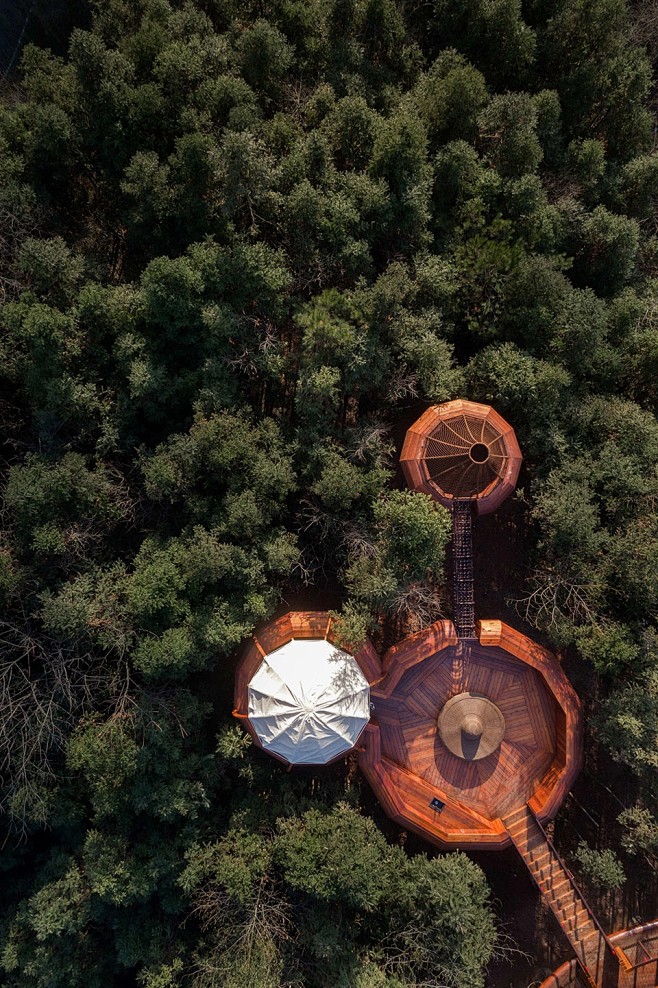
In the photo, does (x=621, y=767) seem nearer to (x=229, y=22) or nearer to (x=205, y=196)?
(x=205, y=196)

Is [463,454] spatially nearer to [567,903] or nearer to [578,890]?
[578,890]

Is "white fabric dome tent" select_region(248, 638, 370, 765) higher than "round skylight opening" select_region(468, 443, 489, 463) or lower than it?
lower

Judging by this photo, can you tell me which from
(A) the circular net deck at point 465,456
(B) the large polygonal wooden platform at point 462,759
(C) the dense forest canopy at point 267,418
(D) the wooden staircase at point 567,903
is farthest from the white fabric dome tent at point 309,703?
(D) the wooden staircase at point 567,903

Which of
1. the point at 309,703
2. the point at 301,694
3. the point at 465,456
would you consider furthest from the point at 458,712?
the point at 465,456

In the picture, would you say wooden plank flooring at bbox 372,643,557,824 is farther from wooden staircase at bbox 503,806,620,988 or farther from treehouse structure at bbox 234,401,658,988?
wooden staircase at bbox 503,806,620,988

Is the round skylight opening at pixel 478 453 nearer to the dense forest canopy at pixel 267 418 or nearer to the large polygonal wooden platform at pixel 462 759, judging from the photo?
the dense forest canopy at pixel 267 418

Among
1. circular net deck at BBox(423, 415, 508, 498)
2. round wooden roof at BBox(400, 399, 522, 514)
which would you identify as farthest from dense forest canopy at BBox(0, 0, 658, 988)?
circular net deck at BBox(423, 415, 508, 498)

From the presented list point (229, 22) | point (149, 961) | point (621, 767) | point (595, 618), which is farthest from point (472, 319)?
point (149, 961)
